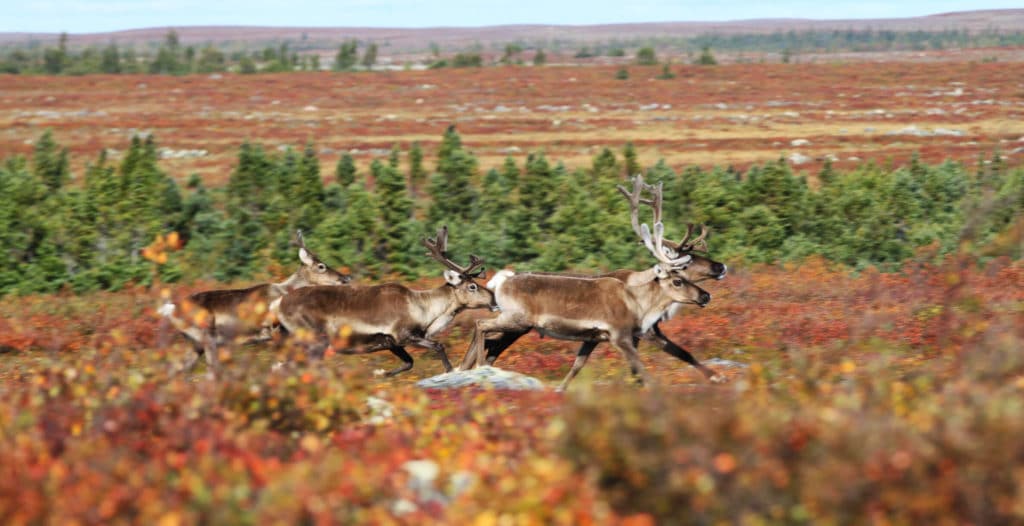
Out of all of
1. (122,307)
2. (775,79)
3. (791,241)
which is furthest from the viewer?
(775,79)

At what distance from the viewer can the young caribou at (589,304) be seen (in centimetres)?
1350

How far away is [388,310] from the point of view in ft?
46.7

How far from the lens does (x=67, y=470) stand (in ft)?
23.8

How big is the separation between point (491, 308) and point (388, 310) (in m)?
1.25

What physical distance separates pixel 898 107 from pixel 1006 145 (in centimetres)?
1993

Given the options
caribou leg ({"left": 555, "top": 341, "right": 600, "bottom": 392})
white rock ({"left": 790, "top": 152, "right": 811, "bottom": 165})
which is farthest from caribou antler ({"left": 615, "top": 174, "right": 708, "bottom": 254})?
white rock ({"left": 790, "top": 152, "right": 811, "bottom": 165})

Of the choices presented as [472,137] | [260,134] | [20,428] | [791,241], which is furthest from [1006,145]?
[20,428]

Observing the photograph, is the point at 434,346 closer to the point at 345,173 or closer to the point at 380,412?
the point at 380,412

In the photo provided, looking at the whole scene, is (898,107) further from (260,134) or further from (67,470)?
(67,470)

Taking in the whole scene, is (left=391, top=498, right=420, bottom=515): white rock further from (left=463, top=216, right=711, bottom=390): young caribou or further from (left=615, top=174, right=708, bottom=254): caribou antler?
(left=615, top=174, right=708, bottom=254): caribou antler

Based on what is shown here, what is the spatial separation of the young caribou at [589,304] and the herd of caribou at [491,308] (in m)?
0.01

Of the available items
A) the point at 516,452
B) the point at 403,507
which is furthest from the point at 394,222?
the point at 403,507

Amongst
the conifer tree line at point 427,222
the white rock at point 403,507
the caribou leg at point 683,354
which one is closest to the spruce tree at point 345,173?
the conifer tree line at point 427,222

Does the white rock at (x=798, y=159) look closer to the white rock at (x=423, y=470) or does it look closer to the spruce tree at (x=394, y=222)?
the spruce tree at (x=394, y=222)
